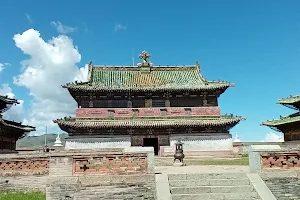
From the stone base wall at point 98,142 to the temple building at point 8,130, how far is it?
6156mm

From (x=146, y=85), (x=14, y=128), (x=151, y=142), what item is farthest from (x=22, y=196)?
(x=146, y=85)

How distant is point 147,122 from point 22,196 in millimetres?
19065

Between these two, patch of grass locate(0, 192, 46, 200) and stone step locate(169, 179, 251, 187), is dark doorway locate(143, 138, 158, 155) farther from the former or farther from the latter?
stone step locate(169, 179, 251, 187)

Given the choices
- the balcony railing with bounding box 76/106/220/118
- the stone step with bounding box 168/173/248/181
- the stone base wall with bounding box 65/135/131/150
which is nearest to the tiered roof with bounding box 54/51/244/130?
the balcony railing with bounding box 76/106/220/118

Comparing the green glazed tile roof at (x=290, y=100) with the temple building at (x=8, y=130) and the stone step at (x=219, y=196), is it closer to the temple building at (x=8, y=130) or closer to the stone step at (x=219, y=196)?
the stone step at (x=219, y=196)

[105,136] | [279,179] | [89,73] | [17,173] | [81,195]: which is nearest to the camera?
[81,195]

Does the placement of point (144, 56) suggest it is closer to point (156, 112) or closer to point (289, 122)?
point (156, 112)

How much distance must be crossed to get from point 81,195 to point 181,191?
9.75 feet

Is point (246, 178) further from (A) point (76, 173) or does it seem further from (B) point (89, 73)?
(B) point (89, 73)

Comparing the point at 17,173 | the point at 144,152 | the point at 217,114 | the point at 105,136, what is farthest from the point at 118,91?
the point at 144,152

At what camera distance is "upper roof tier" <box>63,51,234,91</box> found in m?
32.8

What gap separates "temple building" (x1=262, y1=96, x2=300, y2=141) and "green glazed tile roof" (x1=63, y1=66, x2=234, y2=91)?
7.81 m

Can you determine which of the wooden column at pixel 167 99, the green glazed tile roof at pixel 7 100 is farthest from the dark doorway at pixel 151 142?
the green glazed tile roof at pixel 7 100

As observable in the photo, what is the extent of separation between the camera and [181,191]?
10500 millimetres
